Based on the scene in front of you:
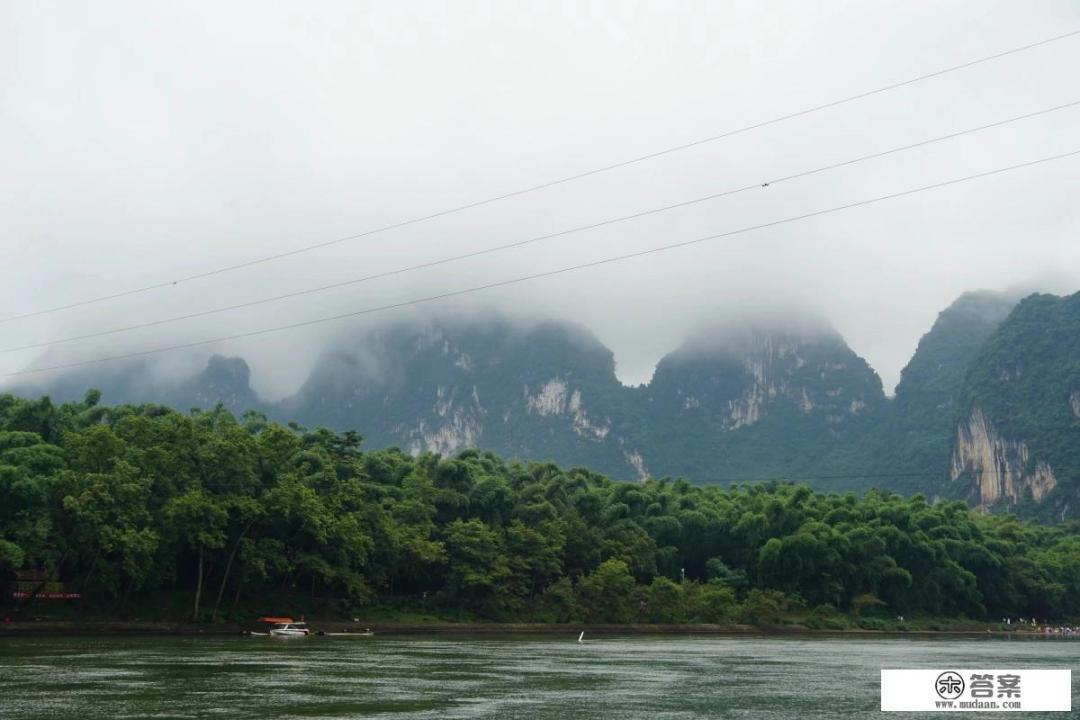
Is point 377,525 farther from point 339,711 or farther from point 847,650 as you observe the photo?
point 339,711

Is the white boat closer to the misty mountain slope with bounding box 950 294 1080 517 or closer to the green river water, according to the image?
the green river water

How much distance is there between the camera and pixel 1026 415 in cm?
16838

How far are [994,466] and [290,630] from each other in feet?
471

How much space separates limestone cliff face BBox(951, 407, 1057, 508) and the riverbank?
3129 inches

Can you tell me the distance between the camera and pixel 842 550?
88.3m

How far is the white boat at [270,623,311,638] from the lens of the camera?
54269mm

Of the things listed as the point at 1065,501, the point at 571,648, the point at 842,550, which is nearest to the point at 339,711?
the point at 571,648

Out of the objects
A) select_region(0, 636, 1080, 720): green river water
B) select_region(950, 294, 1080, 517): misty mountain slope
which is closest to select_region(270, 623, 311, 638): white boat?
select_region(0, 636, 1080, 720): green river water

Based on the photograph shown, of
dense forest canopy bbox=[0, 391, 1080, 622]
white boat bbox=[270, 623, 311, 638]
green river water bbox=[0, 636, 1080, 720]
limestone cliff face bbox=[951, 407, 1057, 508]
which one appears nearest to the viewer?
green river water bbox=[0, 636, 1080, 720]

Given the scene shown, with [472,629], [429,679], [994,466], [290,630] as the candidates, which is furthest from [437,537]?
[994,466]

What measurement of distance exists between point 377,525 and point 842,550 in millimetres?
41428

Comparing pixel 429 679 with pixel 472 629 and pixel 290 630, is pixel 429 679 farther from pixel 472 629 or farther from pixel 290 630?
pixel 472 629

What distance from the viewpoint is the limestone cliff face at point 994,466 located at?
542 ft

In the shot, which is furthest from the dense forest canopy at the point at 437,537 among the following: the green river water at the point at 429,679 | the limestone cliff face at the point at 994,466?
the limestone cliff face at the point at 994,466
